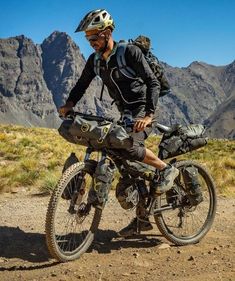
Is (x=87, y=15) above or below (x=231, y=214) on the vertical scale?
above

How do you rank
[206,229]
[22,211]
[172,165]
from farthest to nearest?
[22,211] < [206,229] < [172,165]

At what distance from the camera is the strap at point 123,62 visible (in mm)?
5801

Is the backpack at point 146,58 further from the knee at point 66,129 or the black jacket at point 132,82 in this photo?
the knee at point 66,129

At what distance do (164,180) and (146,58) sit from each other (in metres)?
1.67

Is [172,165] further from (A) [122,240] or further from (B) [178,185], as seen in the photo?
(A) [122,240]

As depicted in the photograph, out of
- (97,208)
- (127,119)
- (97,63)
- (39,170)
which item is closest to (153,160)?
(127,119)

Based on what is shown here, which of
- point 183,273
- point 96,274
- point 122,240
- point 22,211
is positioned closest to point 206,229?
point 122,240

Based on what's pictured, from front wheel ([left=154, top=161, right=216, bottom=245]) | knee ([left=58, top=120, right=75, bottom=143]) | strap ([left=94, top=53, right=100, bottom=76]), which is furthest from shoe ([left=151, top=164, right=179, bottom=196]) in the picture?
strap ([left=94, top=53, right=100, bottom=76])

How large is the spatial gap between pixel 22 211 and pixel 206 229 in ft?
11.4

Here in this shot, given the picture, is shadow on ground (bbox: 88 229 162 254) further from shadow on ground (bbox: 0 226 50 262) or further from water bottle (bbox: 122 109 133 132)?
water bottle (bbox: 122 109 133 132)

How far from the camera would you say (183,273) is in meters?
5.23

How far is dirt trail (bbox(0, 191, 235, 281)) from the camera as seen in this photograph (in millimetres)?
5176

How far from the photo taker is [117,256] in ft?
19.6

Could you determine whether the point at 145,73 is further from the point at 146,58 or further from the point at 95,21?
the point at 95,21
